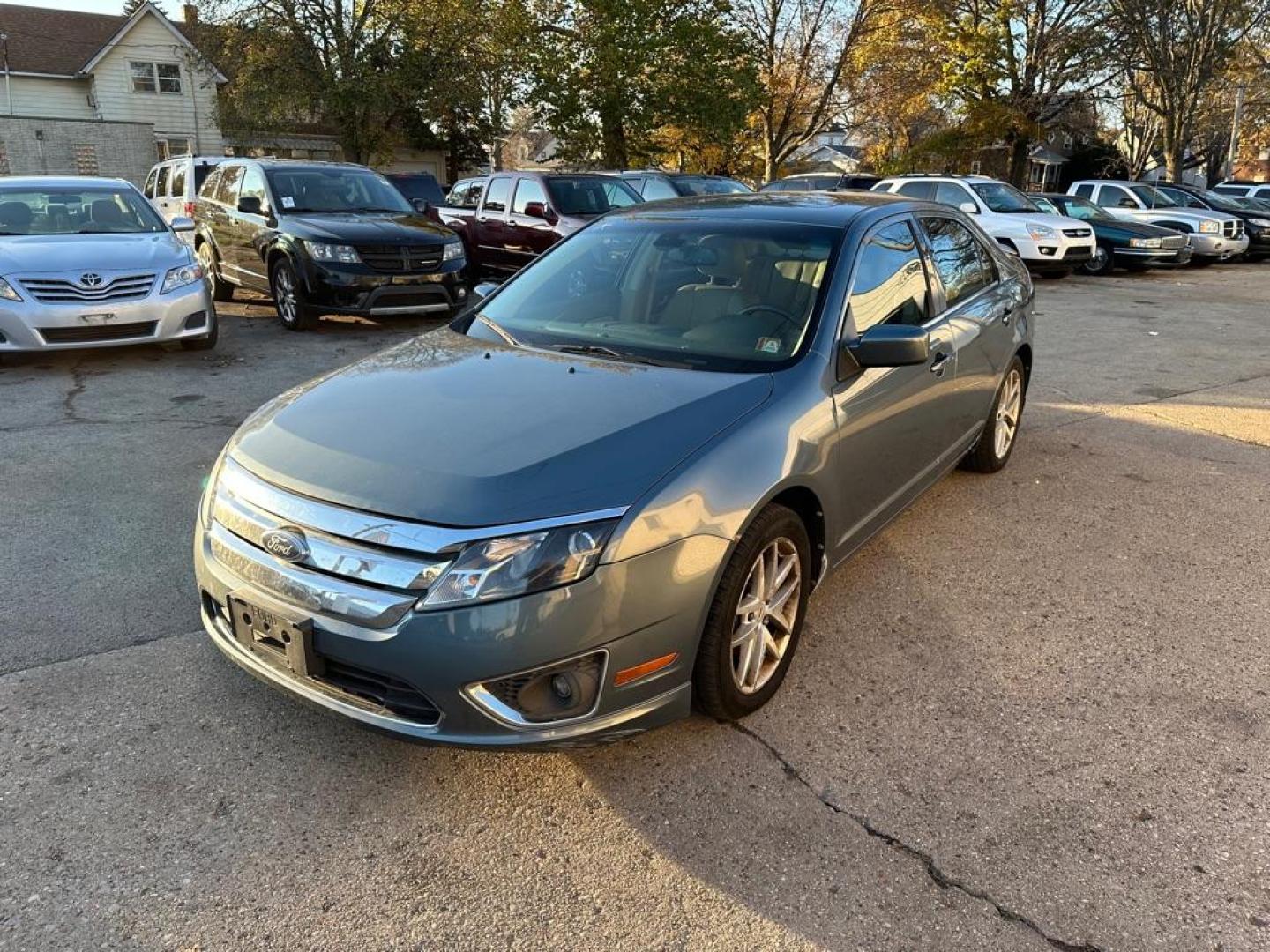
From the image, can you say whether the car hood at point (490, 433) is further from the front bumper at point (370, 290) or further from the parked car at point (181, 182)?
the parked car at point (181, 182)

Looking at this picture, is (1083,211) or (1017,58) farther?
(1017,58)

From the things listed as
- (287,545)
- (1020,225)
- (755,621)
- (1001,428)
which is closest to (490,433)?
(287,545)

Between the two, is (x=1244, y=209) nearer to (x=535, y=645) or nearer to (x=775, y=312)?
(x=775, y=312)

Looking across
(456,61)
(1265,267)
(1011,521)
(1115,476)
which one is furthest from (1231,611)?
(456,61)

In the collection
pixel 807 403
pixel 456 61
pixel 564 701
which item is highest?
pixel 456 61

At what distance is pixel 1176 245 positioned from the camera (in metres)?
17.4

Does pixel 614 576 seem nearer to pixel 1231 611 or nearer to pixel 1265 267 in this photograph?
pixel 1231 611

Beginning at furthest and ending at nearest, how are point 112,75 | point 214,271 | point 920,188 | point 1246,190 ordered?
point 112,75
point 1246,190
point 920,188
point 214,271

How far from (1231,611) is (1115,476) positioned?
1.78m

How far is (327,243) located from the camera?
359 inches

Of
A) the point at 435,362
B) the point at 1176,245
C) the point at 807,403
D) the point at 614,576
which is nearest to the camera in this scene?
the point at 614,576

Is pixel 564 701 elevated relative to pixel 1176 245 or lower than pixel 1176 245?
lower

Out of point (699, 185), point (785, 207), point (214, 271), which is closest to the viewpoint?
point (785, 207)

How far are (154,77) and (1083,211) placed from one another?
34.2 m
